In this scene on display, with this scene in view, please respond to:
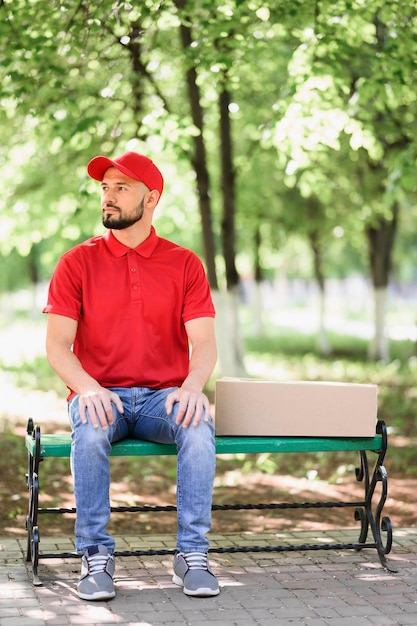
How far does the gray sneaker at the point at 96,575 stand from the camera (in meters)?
4.23

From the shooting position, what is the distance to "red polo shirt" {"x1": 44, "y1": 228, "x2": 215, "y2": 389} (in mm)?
4656

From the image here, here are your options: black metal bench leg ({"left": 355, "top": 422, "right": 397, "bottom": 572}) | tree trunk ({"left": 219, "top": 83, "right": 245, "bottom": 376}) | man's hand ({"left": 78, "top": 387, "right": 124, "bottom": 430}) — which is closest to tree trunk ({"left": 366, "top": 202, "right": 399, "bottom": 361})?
tree trunk ({"left": 219, "top": 83, "right": 245, "bottom": 376})

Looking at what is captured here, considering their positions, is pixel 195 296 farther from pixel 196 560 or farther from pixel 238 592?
pixel 238 592

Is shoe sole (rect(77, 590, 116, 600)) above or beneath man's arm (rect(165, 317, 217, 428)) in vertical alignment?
beneath

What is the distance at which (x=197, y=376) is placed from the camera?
15.1ft

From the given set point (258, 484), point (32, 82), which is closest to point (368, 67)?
point (32, 82)

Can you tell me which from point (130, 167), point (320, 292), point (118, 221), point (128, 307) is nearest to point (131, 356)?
point (128, 307)

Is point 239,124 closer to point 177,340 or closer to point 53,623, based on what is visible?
point 177,340

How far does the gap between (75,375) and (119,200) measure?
866 millimetres

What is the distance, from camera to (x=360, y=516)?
5.39 m

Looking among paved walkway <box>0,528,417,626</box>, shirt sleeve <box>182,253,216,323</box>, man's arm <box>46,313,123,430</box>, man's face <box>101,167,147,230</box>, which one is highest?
man's face <box>101,167,147,230</box>

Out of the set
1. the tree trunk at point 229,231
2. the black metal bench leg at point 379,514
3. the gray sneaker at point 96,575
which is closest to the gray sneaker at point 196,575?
the gray sneaker at point 96,575

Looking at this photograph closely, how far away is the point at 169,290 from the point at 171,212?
40.6 feet

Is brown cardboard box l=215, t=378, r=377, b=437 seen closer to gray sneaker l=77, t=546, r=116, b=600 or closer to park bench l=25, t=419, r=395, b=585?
park bench l=25, t=419, r=395, b=585
